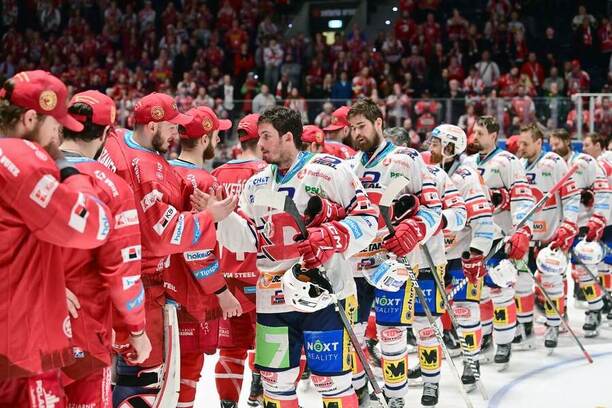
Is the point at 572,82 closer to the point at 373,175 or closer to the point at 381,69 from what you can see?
the point at 381,69

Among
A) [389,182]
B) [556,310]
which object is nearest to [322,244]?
[389,182]

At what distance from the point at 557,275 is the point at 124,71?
11.8 metres

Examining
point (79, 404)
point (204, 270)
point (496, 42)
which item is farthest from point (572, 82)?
point (79, 404)

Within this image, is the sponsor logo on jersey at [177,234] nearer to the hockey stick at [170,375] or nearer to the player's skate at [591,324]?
the hockey stick at [170,375]

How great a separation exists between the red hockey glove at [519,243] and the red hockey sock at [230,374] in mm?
2134

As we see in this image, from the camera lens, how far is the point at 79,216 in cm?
251

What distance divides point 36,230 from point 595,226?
5.53 meters

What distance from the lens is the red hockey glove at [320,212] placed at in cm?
368

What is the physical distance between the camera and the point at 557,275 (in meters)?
6.86

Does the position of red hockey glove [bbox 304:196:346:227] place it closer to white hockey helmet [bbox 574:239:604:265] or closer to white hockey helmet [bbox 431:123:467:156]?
white hockey helmet [bbox 431:123:467:156]

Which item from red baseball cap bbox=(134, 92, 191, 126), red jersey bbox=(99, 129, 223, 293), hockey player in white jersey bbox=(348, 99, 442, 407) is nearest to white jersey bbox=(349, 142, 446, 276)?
hockey player in white jersey bbox=(348, 99, 442, 407)

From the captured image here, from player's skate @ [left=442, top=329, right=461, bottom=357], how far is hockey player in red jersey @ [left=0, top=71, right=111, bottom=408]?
422 centimetres

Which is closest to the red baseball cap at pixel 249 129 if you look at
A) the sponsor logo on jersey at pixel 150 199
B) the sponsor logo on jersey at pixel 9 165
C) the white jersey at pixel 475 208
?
the white jersey at pixel 475 208

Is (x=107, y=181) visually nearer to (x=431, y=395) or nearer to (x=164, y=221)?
(x=164, y=221)
